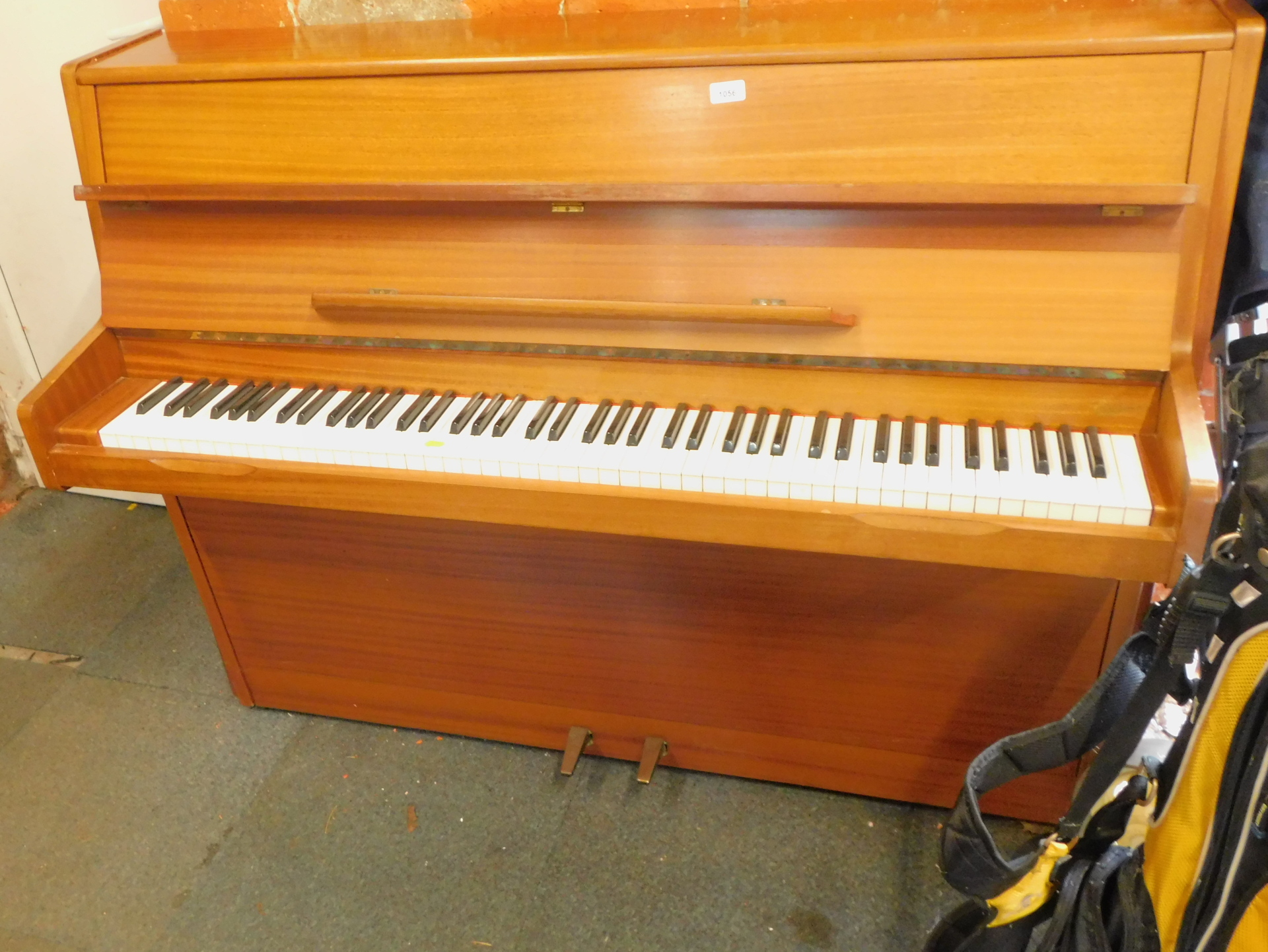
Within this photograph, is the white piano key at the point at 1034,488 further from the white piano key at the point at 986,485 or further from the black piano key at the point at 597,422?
the black piano key at the point at 597,422

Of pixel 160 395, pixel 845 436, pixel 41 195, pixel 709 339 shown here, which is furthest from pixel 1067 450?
pixel 41 195

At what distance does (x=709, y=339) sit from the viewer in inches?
52.5

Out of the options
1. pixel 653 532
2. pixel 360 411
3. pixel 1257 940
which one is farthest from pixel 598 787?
pixel 1257 940

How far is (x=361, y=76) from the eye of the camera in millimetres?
1377

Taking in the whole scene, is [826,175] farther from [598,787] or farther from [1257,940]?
[598,787]

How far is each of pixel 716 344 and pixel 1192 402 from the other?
23.3 inches

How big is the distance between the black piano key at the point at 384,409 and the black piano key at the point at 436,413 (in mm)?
62

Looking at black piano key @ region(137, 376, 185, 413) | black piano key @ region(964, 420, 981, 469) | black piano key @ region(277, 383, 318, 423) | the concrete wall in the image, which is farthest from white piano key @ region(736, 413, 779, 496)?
the concrete wall

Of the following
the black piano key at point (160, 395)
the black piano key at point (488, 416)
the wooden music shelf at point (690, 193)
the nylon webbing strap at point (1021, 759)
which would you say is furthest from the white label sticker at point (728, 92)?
the black piano key at point (160, 395)

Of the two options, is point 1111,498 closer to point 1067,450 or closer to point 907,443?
point 1067,450

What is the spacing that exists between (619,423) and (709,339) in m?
0.17

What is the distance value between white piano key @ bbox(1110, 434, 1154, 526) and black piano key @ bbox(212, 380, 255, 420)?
1232mm

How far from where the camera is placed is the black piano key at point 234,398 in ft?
4.75

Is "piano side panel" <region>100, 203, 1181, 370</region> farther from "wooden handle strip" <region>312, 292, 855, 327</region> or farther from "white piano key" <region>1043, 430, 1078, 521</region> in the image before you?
"white piano key" <region>1043, 430, 1078, 521</region>
